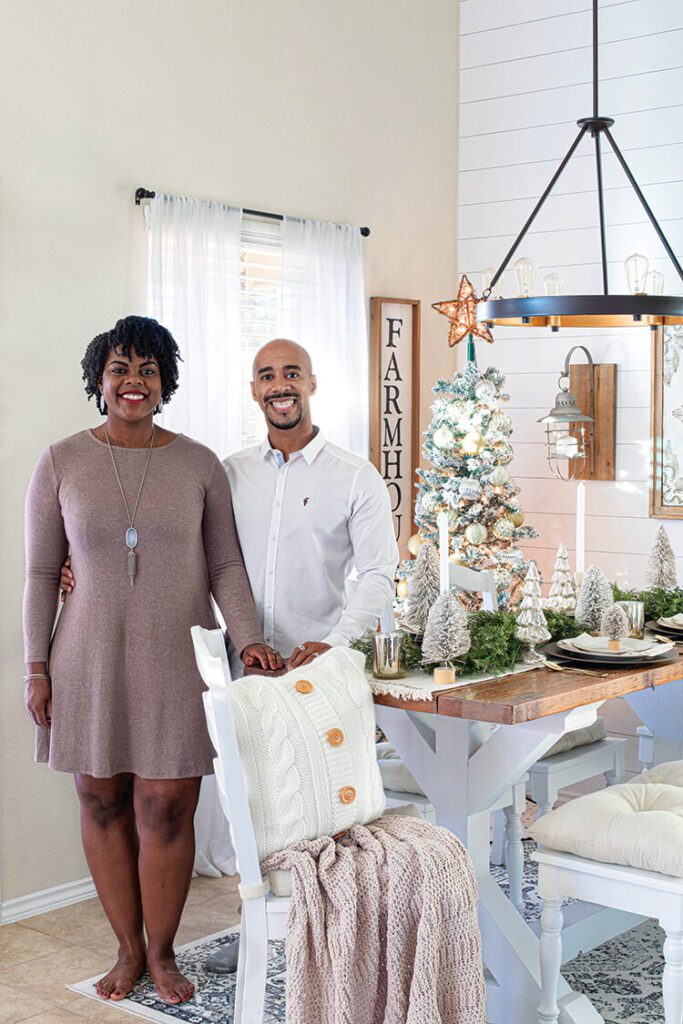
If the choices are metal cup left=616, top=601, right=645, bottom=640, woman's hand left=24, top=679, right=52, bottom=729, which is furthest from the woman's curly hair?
metal cup left=616, top=601, right=645, bottom=640

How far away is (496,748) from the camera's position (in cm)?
278

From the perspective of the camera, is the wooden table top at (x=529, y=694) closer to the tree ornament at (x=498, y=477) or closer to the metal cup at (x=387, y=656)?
Answer: the metal cup at (x=387, y=656)

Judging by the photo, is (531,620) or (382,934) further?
(531,620)

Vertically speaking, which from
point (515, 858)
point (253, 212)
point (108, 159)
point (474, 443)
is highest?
point (108, 159)

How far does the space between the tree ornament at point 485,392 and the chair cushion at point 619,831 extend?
6.83 ft

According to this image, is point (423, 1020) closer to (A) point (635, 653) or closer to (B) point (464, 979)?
(B) point (464, 979)

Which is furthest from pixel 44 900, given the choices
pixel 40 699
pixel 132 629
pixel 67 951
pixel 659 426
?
pixel 659 426

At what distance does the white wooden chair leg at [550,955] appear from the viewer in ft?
9.11

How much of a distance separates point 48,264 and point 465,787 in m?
2.10

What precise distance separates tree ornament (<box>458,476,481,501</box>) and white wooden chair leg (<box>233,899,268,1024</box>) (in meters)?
2.49

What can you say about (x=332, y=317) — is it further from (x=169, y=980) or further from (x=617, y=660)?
(x=169, y=980)

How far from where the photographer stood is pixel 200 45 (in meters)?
4.30

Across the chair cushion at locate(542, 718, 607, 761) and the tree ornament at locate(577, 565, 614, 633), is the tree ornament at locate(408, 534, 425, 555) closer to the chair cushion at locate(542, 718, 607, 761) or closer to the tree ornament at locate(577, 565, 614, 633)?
the chair cushion at locate(542, 718, 607, 761)

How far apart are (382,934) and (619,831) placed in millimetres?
637
